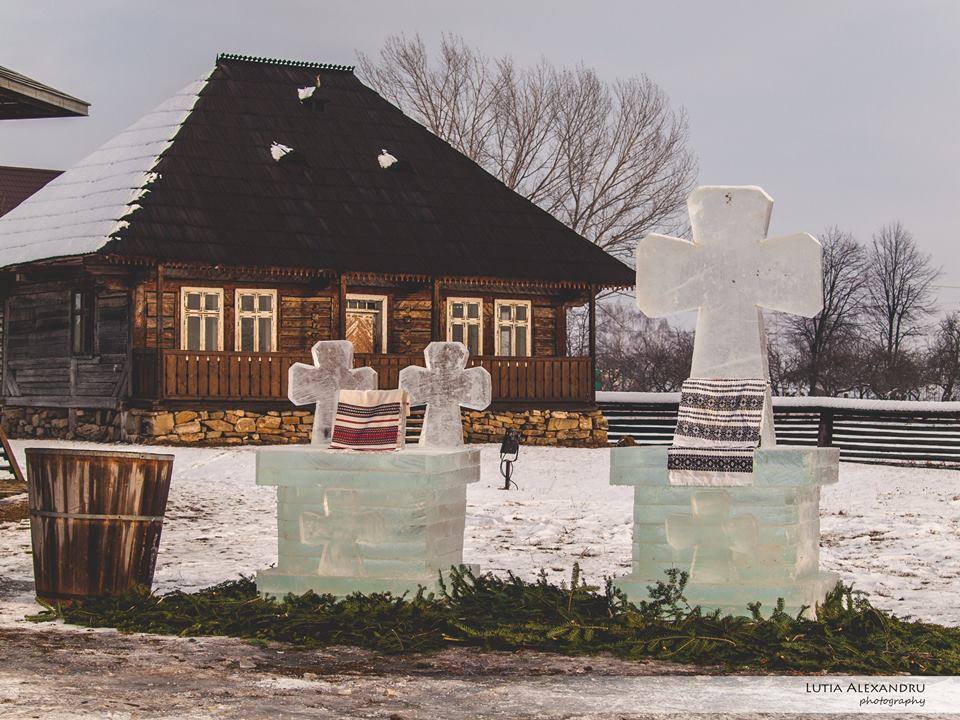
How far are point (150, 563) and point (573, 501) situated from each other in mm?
8765

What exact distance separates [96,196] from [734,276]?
19.8m

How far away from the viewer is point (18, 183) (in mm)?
40625

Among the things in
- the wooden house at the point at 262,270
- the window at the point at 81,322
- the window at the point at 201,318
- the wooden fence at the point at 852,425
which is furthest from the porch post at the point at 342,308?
the wooden fence at the point at 852,425

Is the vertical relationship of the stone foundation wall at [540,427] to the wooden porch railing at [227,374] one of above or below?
below

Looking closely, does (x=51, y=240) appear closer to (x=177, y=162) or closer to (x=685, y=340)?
(x=177, y=162)

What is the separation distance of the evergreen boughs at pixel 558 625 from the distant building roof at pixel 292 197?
51.7 ft

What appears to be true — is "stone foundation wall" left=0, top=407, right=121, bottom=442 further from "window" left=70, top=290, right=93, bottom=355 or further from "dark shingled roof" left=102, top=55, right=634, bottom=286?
"dark shingled roof" left=102, top=55, right=634, bottom=286

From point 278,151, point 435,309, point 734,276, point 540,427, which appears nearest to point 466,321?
point 435,309

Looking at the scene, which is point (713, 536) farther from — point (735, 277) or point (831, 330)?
point (831, 330)

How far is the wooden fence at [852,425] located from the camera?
25.9 metres

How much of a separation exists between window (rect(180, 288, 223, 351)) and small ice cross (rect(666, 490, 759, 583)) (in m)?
18.3

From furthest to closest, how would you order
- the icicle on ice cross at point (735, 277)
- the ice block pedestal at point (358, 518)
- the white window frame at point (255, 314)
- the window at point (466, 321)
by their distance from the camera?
the window at point (466, 321)
the white window frame at point (255, 314)
the ice block pedestal at point (358, 518)
the icicle on ice cross at point (735, 277)

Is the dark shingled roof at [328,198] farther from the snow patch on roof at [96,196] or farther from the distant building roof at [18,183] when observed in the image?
the distant building roof at [18,183]

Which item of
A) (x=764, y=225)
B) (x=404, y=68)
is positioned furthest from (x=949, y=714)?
(x=404, y=68)
